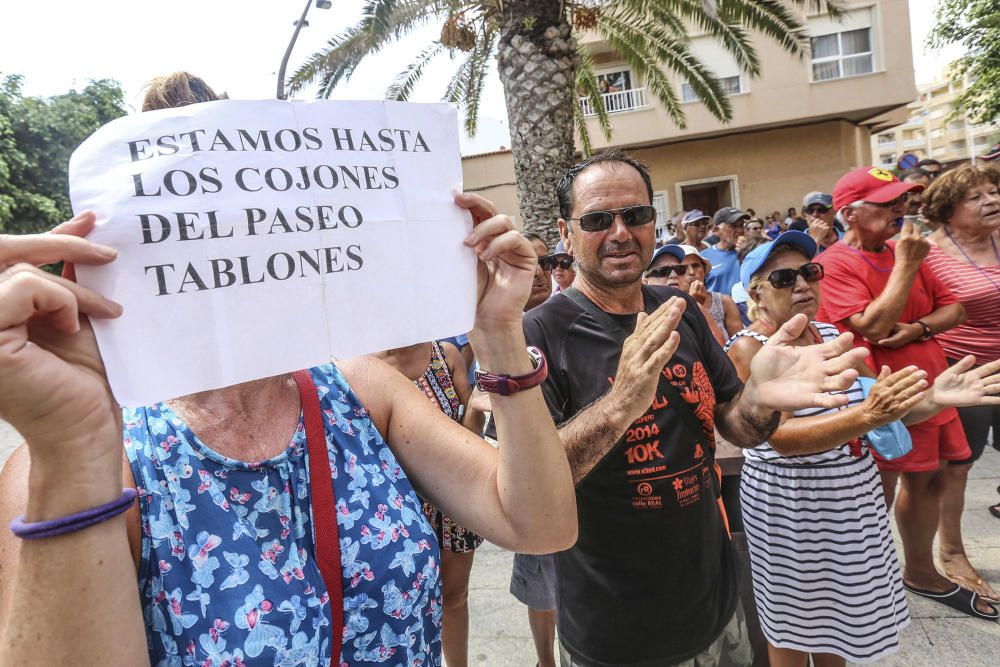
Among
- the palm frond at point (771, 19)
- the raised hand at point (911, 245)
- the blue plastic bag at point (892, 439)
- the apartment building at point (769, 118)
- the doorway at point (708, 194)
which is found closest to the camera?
the blue plastic bag at point (892, 439)

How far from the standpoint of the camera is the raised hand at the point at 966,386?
219 centimetres

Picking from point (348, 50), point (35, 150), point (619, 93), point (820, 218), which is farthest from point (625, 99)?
point (35, 150)

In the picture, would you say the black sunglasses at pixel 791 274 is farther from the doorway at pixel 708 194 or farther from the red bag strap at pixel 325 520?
the doorway at pixel 708 194

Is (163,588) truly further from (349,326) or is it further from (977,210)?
(977,210)

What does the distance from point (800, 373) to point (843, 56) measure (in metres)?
20.4

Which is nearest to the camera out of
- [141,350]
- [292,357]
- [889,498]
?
[141,350]

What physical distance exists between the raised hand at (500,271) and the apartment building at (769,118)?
623 inches

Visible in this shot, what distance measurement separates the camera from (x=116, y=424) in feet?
2.90

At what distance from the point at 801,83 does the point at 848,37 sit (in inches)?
98.2

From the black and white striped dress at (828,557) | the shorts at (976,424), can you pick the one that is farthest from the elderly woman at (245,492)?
the shorts at (976,424)

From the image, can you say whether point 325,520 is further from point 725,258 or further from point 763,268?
point 725,258

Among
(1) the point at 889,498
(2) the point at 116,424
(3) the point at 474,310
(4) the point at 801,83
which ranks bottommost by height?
(1) the point at 889,498

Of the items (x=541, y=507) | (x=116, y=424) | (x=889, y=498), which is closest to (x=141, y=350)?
(x=116, y=424)

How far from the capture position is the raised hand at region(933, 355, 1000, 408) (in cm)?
219
